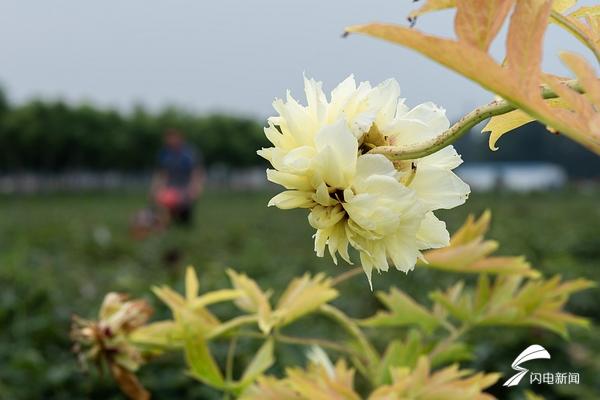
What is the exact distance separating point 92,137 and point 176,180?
3550cm

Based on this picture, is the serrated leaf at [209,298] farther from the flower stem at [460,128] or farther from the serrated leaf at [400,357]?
the flower stem at [460,128]

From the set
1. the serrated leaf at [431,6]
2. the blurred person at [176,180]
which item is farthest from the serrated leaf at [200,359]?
the blurred person at [176,180]

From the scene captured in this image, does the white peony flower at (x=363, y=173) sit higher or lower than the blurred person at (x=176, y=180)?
higher

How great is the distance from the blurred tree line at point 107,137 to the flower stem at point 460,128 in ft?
122

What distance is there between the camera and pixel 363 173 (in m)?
0.54

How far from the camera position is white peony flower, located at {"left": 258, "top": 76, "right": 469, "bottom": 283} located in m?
0.53

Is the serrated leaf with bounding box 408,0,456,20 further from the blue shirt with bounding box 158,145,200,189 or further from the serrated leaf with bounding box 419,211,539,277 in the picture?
the blue shirt with bounding box 158,145,200,189

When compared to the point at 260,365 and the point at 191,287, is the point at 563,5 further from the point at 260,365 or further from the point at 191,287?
the point at 191,287

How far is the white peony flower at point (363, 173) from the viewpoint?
20.8 inches

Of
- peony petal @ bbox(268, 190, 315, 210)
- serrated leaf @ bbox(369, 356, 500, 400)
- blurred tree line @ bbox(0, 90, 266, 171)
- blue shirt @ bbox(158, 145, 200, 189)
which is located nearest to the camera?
peony petal @ bbox(268, 190, 315, 210)

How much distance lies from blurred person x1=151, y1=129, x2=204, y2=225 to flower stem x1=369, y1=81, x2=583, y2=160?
12300 mm

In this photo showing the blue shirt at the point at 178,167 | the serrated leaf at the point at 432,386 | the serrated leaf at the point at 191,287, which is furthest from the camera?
the blue shirt at the point at 178,167

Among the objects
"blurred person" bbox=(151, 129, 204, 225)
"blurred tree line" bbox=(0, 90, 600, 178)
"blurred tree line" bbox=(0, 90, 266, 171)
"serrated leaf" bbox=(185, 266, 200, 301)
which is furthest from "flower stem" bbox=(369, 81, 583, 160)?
"blurred tree line" bbox=(0, 90, 266, 171)

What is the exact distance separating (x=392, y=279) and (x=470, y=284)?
54 centimetres
